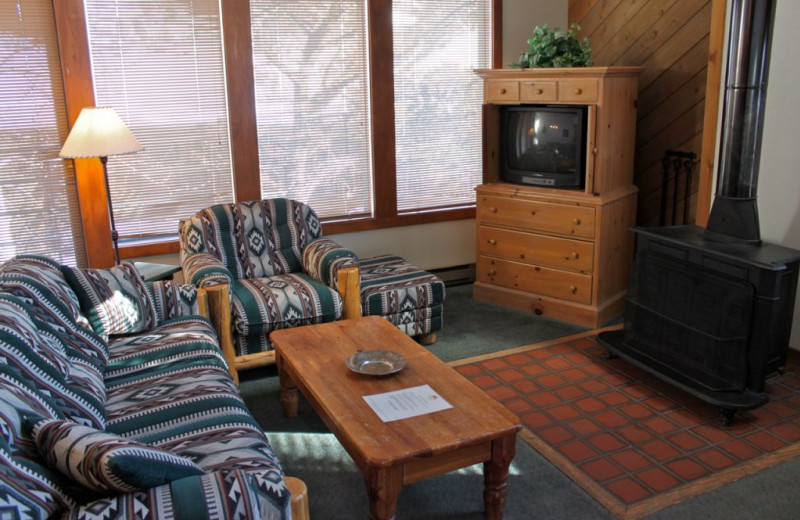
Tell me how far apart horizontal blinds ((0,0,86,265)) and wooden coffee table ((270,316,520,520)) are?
1.91 meters

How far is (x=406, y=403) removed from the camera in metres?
2.43

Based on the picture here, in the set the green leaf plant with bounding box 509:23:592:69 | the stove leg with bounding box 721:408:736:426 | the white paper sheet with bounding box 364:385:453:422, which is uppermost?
the green leaf plant with bounding box 509:23:592:69

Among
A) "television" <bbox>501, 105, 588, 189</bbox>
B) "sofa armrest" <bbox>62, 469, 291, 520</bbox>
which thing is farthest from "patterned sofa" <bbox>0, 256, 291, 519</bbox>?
"television" <bbox>501, 105, 588, 189</bbox>

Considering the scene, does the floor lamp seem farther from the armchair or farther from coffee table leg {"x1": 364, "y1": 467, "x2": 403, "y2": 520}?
coffee table leg {"x1": 364, "y1": 467, "x2": 403, "y2": 520}

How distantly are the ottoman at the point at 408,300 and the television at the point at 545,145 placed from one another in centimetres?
101

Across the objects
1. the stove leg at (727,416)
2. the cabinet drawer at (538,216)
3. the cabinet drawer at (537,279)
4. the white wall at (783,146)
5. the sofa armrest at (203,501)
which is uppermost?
the white wall at (783,146)

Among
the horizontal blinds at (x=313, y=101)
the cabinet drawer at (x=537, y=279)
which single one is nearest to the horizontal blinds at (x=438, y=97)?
the horizontal blinds at (x=313, y=101)

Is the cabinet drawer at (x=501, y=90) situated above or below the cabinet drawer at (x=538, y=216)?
above

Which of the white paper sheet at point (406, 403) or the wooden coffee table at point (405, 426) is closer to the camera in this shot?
the wooden coffee table at point (405, 426)

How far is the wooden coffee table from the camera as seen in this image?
217 cm

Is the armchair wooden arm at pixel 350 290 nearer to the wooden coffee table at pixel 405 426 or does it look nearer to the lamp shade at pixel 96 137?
the wooden coffee table at pixel 405 426

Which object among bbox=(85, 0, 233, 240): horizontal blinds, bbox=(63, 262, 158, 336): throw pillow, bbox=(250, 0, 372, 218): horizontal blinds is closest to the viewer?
bbox=(63, 262, 158, 336): throw pillow

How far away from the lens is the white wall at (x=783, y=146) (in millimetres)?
3479

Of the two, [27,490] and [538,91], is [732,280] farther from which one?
[27,490]
